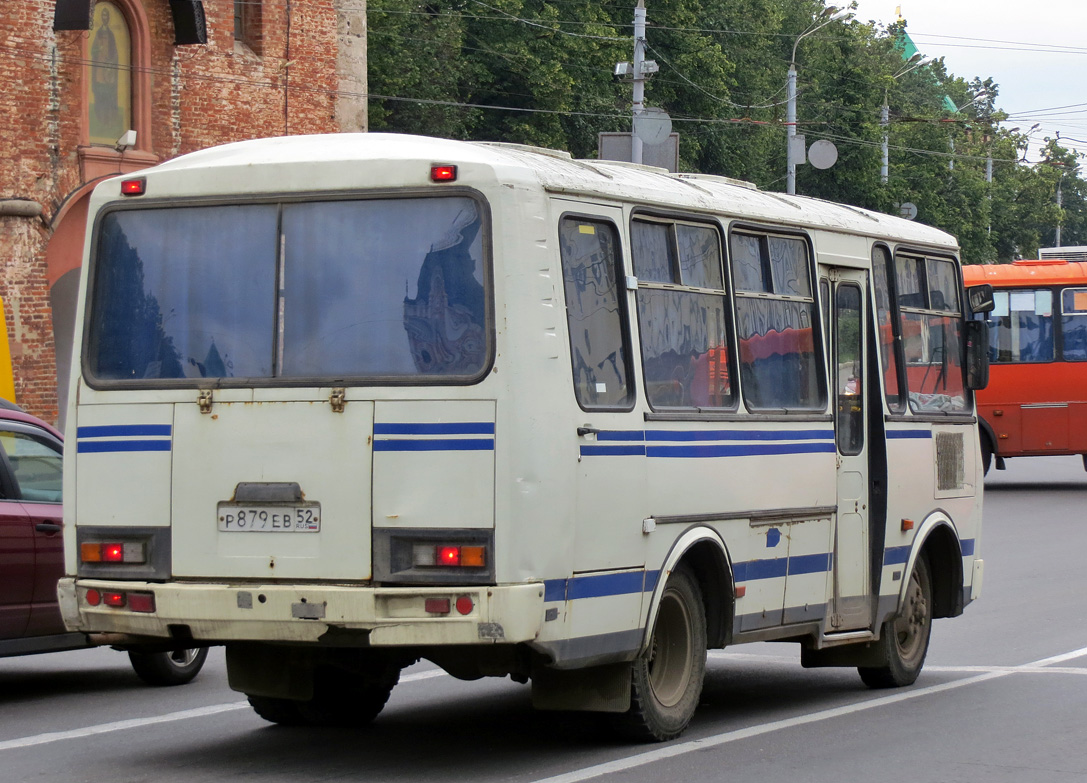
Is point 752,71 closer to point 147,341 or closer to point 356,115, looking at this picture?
point 356,115

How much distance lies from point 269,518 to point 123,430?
2.92 ft

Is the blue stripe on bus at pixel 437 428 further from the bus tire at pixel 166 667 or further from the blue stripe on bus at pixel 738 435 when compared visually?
the bus tire at pixel 166 667

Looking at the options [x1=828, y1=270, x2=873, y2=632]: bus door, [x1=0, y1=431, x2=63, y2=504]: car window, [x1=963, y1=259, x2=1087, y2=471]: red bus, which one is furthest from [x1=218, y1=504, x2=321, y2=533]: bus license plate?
[x1=963, y1=259, x2=1087, y2=471]: red bus

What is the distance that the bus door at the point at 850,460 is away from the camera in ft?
32.9

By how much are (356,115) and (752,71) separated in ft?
114

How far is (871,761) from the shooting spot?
806 centimetres

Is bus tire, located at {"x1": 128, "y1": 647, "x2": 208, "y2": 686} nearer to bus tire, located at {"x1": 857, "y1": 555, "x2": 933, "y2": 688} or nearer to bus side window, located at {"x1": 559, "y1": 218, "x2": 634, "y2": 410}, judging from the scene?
bus side window, located at {"x1": 559, "y1": 218, "x2": 634, "y2": 410}

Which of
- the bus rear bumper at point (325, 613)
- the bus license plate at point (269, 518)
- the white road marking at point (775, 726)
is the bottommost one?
the white road marking at point (775, 726)

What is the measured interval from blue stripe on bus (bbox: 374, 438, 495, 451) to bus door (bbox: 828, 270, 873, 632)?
3392 millimetres

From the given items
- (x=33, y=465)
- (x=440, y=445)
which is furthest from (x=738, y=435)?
(x=33, y=465)

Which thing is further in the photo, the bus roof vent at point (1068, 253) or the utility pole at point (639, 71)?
the bus roof vent at point (1068, 253)

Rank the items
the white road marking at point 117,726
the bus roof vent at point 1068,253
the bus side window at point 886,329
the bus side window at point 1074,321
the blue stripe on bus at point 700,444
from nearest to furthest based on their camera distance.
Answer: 1. the blue stripe on bus at point 700,444
2. the white road marking at point 117,726
3. the bus side window at point 886,329
4. the bus side window at point 1074,321
5. the bus roof vent at point 1068,253

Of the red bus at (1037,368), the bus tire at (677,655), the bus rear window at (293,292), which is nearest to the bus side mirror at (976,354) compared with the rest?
the bus tire at (677,655)

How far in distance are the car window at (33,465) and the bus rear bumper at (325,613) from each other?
2539 millimetres
